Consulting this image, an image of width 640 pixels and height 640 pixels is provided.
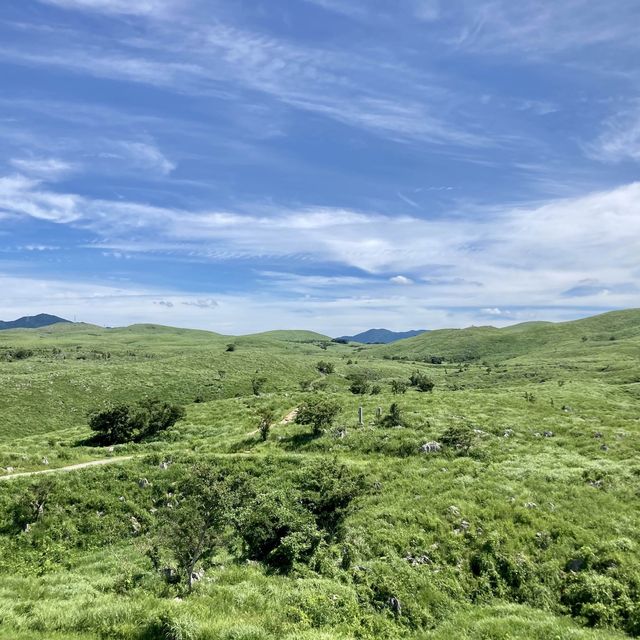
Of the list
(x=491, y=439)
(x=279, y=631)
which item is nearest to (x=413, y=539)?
(x=279, y=631)

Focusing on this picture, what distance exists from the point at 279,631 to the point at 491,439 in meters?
24.4

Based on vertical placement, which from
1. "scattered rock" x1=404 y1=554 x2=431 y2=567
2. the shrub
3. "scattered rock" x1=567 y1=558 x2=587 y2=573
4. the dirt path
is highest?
the shrub

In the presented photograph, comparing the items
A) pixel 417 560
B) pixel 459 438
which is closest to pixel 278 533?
pixel 417 560

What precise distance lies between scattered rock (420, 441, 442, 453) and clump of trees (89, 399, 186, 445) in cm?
2596

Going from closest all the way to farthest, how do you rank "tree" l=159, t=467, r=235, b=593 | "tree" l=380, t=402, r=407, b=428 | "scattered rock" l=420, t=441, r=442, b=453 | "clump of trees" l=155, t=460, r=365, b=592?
"tree" l=159, t=467, r=235, b=593
"clump of trees" l=155, t=460, r=365, b=592
"scattered rock" l=420, t=441, r=442, b=453
"tree" l=380, t=402, r=407, b=428

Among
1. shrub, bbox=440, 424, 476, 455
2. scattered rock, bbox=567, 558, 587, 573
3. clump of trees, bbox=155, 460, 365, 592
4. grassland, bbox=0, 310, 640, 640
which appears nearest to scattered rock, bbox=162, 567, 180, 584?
clump of trees, bbox=155, 460, 365, 592

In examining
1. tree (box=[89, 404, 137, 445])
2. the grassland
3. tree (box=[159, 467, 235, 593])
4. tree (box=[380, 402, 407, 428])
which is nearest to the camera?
the grassland

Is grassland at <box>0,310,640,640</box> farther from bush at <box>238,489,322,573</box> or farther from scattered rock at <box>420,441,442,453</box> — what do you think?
scattered rock at <box>420,441,442,453</box>

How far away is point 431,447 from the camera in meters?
31.4

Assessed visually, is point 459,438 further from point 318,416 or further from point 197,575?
point 197,575

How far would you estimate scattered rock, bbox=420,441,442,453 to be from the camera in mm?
31109

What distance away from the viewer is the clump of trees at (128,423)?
40938mm

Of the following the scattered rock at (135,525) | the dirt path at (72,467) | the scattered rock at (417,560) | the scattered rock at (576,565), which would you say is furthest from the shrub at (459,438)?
the dirt path at (72,467)

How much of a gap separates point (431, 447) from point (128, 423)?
28672 millimetres
